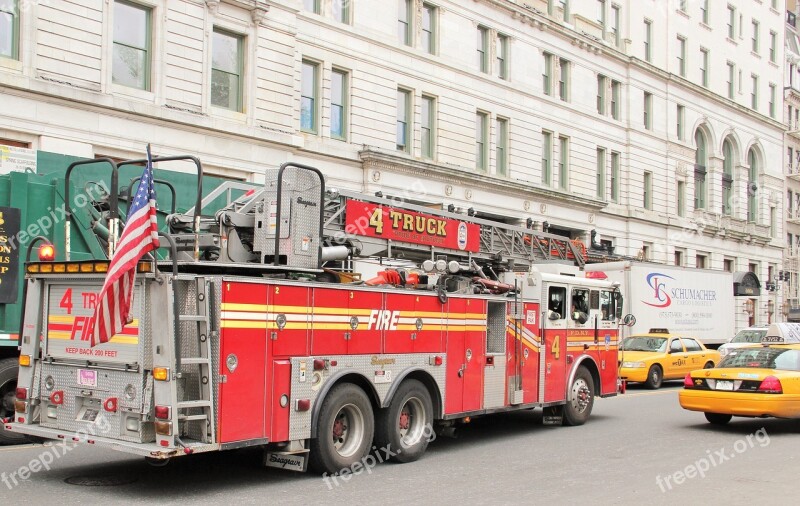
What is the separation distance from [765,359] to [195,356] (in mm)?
9953

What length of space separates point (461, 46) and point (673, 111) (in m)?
19.1

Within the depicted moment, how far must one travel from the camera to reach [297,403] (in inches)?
347

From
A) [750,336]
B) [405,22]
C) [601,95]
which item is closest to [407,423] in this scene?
[750,336]

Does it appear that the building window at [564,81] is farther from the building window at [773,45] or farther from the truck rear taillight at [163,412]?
the truck rear taillight at [163,412]

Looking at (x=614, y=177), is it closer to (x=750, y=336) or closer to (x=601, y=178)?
(x=601, y=178)

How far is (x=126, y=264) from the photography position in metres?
7.85

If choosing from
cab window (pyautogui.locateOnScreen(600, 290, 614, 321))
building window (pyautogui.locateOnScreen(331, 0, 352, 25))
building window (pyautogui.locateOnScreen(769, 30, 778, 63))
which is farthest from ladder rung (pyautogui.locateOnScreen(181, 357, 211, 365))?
building window (pyautogui.locateOnScreen(769, 30, 778, 63))

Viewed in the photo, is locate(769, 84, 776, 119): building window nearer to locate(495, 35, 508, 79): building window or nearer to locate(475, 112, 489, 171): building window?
locate(495, 35, 508, 79): building window

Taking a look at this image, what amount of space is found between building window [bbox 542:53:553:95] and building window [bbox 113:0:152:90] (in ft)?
67.3

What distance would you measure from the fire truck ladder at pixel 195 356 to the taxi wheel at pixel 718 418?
31.6ft

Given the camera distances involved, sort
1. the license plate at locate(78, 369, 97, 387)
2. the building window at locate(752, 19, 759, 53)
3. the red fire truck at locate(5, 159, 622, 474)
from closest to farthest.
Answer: the red fire truck at locate(5, 159, 622, 474) → the license plate at locate(78, 369, 97, 387) → the building window at locate(752, 19, 759, 53)

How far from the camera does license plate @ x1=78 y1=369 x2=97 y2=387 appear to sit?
8438mm
